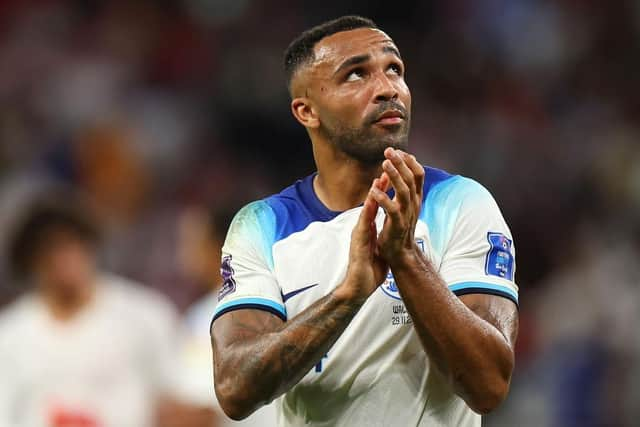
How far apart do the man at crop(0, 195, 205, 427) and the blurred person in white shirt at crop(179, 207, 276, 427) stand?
266mm

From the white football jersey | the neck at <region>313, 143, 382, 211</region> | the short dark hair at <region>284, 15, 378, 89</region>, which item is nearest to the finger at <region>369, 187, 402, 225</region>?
the white football jersey

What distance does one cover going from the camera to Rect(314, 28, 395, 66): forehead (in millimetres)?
4012

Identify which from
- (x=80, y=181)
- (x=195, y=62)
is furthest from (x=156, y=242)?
(x=195, y=62)

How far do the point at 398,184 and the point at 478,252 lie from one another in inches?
18.1

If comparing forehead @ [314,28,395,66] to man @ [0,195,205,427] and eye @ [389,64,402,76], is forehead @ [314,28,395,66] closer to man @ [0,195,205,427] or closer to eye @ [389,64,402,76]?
eye @ [389,64,402,76]

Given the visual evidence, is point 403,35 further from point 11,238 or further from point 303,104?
point 303,104

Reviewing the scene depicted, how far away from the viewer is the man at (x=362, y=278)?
11.7 feet

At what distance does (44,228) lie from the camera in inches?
252

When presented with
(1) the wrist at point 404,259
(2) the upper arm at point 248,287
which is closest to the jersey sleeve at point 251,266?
(2) the upper arm at point 248,287

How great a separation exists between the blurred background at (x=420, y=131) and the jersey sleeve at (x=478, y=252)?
15.0 feet

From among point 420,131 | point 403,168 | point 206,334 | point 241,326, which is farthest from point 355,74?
point 420,131

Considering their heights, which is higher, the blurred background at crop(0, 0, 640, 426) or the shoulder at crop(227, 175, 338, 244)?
the blurred background at crop(0, 0, 640, 426)

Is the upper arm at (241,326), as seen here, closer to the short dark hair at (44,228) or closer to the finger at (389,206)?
the finger at (389,206)

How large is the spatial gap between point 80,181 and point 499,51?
423cm
